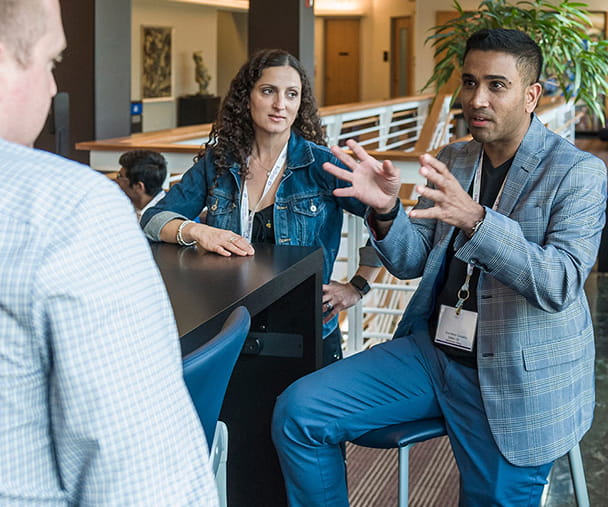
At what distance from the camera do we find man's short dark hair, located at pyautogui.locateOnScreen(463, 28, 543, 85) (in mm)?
2115

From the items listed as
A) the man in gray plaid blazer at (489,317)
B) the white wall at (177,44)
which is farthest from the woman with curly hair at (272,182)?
the white wall at (177,44)

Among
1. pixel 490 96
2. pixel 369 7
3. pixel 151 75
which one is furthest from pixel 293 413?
pixel 369 7

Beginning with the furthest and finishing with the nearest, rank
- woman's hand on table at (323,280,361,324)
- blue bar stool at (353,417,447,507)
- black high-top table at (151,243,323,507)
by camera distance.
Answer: woman's hand on table at (323,280,361,324) → blue bar stool at (353,417,447,507) → black high-top table at (151,243,323,507)

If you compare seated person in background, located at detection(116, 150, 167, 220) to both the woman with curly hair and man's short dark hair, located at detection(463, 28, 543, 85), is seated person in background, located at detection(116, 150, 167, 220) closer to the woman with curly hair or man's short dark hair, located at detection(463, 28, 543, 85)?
the woman with curly hair

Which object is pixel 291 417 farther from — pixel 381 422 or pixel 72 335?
pixel 72 335

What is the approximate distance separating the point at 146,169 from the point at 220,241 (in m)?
2.20

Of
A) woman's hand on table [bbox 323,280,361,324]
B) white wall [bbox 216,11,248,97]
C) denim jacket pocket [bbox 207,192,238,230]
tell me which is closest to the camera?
woman's hand on table [bbox 323,280,361,324]

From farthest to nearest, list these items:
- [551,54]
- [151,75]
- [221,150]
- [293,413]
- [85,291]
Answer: [151,75] < [551,54] < [221,150] < [293,413] < [85,291]

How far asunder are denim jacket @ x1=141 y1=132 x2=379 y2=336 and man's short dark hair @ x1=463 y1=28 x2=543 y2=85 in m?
0.54

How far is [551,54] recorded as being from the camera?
4.82 metres

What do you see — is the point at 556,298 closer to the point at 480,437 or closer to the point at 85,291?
the point at 480,437

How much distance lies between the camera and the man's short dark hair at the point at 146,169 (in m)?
4.23

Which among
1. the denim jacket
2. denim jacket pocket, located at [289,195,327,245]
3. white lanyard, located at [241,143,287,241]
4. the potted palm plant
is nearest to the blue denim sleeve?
the denim jacket

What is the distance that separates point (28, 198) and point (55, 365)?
0.16 m
